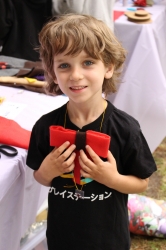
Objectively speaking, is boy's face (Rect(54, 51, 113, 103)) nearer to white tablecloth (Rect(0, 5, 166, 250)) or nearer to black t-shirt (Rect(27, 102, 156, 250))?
black t-shirt (Rect(27, 102, 156, 250))

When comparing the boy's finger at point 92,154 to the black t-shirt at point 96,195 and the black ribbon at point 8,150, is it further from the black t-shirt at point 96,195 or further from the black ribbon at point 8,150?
the black ribbon at point 8,150

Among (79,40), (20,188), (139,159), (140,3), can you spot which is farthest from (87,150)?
(140,3)

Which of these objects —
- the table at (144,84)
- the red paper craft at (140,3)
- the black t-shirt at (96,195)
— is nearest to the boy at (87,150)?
the black t-shirt at (96,195)

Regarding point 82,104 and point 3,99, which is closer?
point 82,104

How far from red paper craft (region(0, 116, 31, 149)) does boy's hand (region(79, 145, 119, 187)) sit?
1.02 feet

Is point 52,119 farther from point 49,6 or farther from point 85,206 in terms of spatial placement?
point 49,6

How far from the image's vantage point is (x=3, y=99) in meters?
1.35

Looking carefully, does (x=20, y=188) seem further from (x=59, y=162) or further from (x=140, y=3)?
(x=140, y=3)

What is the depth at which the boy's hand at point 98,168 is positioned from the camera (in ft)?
2.52

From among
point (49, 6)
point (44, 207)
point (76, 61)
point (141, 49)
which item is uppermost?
point (76, 61)

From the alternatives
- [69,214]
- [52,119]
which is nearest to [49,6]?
[52,119]

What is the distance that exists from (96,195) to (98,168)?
0.36 feet

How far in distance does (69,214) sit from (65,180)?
0.09 m

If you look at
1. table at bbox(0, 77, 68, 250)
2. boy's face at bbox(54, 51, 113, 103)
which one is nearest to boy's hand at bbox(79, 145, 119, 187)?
boy's face at bbox(54, 51, 113, 103)
